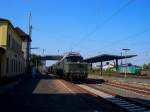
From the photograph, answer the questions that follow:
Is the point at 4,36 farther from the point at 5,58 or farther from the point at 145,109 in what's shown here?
the point at 145,109

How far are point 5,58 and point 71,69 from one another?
7.24 m

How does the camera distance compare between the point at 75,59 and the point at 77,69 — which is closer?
the point at 77,69

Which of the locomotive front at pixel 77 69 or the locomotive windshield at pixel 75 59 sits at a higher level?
the locomotive windshield at pixel 75 59

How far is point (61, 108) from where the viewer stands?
17.2 m

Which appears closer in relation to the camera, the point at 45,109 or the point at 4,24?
the point at 45,109

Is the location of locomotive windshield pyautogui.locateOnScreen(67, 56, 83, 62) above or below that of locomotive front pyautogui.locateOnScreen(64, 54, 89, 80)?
above

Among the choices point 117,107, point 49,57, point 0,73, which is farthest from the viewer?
point 49,57

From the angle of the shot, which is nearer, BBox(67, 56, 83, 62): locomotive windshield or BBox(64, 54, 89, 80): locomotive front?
BBox(64, 54, 89, 80): locomotive front

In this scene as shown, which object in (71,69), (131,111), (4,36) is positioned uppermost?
(4,36)

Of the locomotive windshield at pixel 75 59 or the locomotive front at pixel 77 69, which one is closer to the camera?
the locomotive front at pixel 77 69

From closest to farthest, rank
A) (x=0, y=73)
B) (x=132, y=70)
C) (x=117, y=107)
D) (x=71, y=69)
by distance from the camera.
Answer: (x=117, y=107) < (x=0, y=73) < (x=71, y=69) < (x=132, y=70)

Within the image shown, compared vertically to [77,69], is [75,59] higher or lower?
higher

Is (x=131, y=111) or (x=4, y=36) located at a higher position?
(x=4, y=36)

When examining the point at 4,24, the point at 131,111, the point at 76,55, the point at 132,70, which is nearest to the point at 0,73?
the point at 4,24
